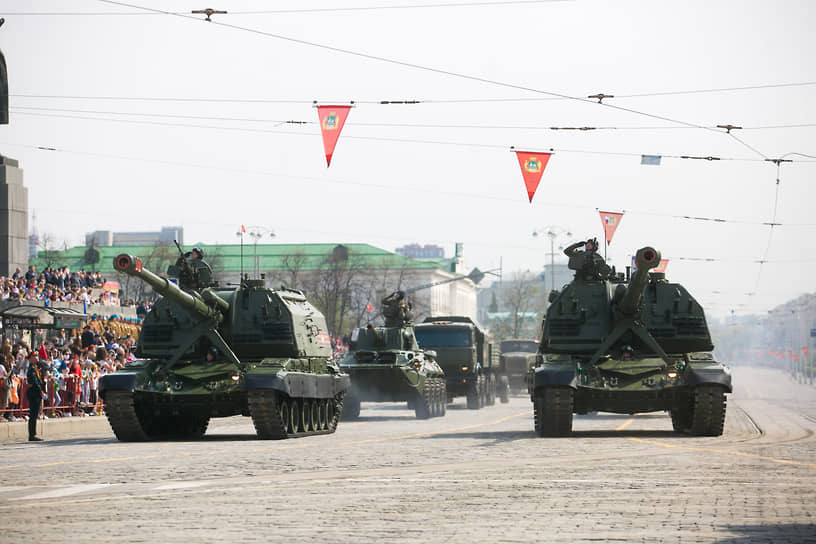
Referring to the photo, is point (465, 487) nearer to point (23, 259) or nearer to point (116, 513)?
point (116, 513)

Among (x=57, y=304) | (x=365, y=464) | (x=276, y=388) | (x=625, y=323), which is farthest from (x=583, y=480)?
(x=57, y=304)

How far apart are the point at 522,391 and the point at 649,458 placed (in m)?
50.8

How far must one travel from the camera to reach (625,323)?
24.8 m

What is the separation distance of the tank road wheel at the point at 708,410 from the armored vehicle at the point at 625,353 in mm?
17

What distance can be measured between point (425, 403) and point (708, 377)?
39.7ft

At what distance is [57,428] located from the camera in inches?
1094

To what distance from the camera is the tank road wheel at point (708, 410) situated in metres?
22.8

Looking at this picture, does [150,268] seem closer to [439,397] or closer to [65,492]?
[439,397]

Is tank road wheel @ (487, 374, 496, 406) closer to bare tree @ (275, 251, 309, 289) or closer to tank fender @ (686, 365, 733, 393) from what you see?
tank fender @ (686, 365, 733, 393)

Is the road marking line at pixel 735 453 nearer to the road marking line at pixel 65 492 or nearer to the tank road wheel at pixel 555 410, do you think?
the tank road wheel at pixel 555 410

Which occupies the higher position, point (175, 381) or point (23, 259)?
point (23, 259)

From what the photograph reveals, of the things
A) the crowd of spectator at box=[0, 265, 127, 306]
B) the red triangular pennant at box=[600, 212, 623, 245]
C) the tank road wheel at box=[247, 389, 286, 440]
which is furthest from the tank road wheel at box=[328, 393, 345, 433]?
the red triangular pennant at box=[600, 212, 623, 245]

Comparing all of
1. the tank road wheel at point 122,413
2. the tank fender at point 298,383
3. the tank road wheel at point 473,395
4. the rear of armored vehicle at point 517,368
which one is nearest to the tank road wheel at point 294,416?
the tank fender at point 298,383

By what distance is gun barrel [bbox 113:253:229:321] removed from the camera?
20.5 metres
